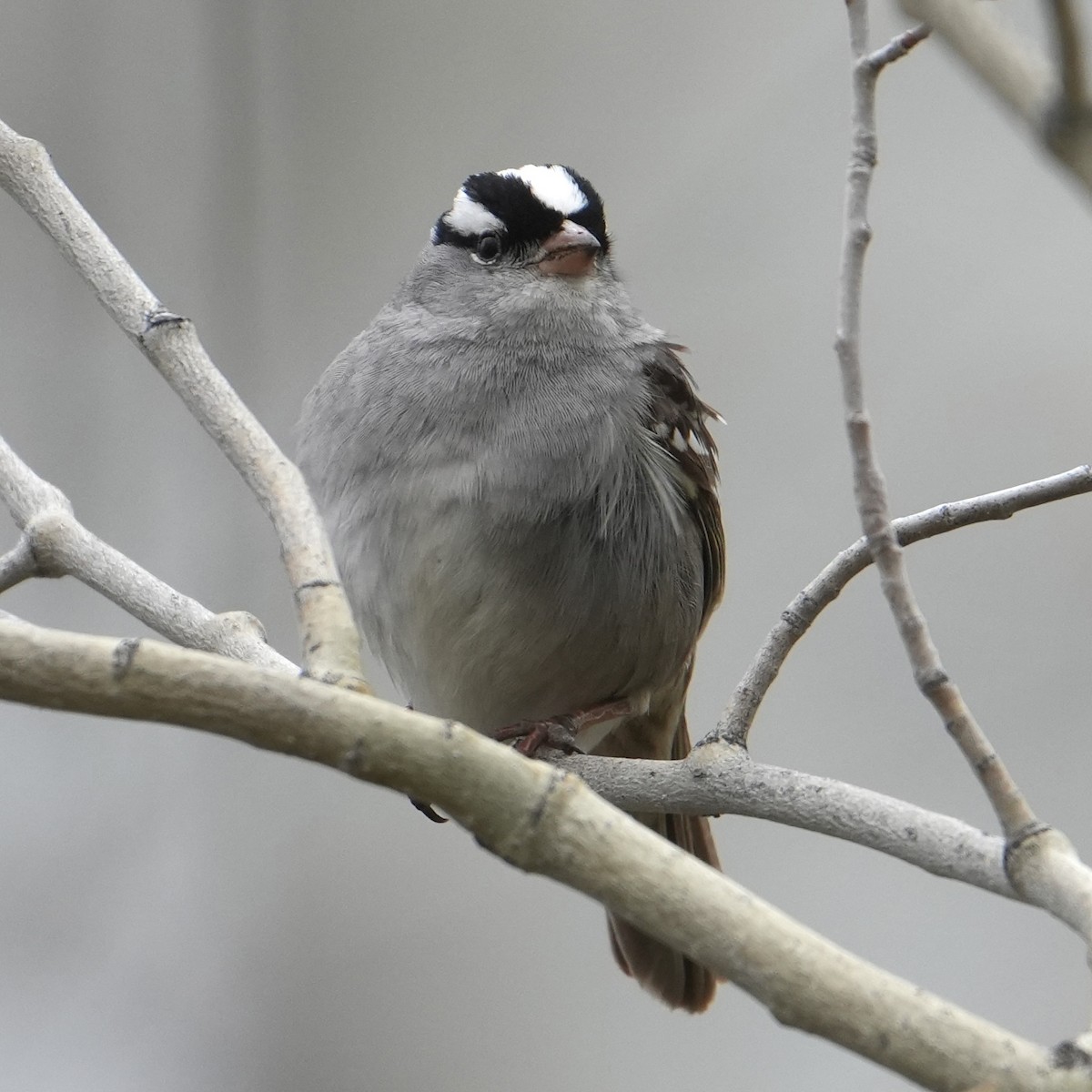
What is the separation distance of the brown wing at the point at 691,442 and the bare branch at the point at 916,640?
42.3 inches

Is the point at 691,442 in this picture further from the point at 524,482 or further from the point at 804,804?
the point at 804,804

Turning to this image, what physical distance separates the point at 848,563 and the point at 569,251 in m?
0.88

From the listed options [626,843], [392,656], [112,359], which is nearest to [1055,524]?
[392,656]

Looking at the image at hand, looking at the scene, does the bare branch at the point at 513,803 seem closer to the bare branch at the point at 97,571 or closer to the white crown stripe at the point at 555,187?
the bare branch at the point at 97,571

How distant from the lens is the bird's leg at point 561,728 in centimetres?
191

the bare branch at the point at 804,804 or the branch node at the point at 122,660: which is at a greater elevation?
the branch node at the point at 122,660

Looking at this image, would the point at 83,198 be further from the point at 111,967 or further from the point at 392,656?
the point at 392,656

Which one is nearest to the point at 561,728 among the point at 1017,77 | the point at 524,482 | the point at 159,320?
the point at 524,482

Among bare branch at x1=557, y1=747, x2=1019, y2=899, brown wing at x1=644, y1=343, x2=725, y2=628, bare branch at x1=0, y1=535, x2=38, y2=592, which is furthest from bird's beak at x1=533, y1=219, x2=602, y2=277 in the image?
bare branch at x1=0, y1=535, x2=38, y2=592

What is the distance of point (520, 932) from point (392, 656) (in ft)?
6.35

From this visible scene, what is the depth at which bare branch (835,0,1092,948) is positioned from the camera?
933mm

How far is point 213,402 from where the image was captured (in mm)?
1423

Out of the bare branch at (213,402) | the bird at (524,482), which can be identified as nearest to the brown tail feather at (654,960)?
the bird at (524,482)

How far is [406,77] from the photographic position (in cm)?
434
